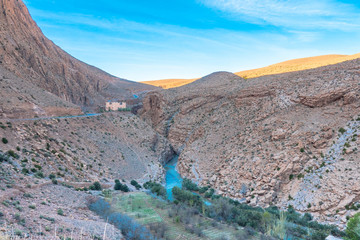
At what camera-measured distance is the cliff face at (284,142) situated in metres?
18.6

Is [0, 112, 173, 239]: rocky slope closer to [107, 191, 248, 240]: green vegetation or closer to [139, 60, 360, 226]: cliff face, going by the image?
[107, 191, 248, 240]: green vegetation

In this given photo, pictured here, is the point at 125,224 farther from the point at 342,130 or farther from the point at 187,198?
the point at 342,130

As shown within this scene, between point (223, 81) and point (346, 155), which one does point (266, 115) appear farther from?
point (223, 81)

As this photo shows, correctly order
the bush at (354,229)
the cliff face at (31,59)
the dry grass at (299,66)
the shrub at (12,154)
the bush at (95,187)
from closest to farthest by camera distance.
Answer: the bush at (354,229) → the shrub at (12,154) → the bush at (95,187) → the cliff face at (31,59) → the dry grass at (299,66)

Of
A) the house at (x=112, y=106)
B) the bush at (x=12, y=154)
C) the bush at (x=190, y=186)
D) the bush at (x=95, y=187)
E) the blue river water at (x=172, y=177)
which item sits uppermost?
the house at (x=112, y=106)

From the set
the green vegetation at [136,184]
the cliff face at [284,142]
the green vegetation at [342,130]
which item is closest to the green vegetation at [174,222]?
the green vegetation at [136,184]

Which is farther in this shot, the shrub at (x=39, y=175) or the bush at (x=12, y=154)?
the bush at (x=12, y=154)

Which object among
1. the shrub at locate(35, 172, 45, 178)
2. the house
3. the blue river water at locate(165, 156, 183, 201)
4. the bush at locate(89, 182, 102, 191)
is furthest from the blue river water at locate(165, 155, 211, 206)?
the house

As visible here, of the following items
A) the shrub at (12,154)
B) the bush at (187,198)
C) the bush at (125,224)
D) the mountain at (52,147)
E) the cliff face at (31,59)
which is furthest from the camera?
the cliff face at (31,59)

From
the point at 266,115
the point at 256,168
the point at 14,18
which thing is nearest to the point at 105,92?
the point at 14,18

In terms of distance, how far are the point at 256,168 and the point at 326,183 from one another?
20.2 feet

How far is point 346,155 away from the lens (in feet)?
63.7

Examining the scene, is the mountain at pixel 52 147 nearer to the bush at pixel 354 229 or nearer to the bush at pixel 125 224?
the bush at pixel 125 224

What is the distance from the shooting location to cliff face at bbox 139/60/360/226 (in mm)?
18609
